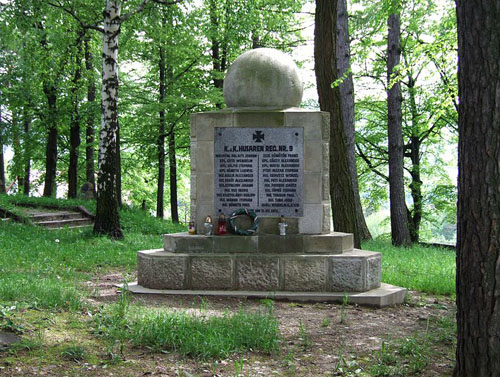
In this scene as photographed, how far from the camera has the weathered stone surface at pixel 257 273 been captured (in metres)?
7.66

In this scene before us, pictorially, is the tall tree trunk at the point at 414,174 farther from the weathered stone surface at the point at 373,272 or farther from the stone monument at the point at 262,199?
the stone monument at the point at 262,199

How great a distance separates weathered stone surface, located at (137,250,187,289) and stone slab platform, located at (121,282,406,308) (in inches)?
5.8

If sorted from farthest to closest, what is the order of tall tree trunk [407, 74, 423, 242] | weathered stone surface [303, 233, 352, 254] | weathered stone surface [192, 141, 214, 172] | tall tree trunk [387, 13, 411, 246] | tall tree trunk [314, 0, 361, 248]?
tall tree trunk [407, 74, 423, 242] < tall tree trunk [387, 13, 411, 246] < tall tree trunk [314, 0, 361, 248] < weathered stone surface [192, 141, 214, 172] < weathered stone surface [303, 233, 352, 254]

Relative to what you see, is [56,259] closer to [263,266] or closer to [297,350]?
[263,266]

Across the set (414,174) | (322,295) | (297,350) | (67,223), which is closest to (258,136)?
(322,295)

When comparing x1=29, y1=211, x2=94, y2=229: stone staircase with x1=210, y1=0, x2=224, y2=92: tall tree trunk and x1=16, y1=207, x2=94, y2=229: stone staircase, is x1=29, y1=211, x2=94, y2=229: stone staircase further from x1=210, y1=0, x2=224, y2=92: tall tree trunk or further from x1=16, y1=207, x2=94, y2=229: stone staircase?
x1=210, y1=0, x2=224, y2=92: tall tree trunk

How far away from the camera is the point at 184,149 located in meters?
25.9

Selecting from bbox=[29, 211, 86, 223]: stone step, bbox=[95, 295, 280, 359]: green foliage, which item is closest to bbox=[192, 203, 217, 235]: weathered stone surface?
bbox=[95, 295, 280, 359]: green foliage

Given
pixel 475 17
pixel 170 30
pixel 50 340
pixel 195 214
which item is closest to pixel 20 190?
pixel 170 30

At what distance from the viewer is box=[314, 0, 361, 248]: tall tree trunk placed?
409 inches

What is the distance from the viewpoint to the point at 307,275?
7.62 m

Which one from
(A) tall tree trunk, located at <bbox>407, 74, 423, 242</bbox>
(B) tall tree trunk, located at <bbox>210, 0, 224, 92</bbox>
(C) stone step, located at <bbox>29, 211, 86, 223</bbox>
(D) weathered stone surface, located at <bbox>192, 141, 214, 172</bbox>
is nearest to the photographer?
(D) weathered stone surface, located at <bbox>192, 141, 214, 172</bbox>

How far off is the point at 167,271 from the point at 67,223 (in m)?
9.22

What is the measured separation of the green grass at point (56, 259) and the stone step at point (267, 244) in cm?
168
